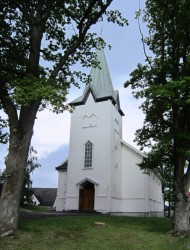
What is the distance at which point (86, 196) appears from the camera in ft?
99.3

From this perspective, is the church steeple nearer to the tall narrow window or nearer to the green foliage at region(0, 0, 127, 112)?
the tall narrow window

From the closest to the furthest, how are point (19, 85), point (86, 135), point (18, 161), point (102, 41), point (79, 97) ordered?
point (19, 85)
point (18, 161)
point (102, 41)
point (86, 135)
point (79, 97)

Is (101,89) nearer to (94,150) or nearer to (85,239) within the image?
(94,150)

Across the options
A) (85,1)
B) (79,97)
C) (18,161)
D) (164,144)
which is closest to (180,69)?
(164,144)

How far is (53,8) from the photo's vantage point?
13.9m

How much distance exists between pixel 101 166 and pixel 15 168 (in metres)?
19.3

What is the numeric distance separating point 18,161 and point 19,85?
9.38 ft

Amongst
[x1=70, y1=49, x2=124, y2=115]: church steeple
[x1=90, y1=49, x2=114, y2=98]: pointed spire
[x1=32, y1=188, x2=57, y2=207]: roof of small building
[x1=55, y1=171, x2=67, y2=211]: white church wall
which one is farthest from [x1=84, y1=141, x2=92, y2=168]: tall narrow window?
[x1=32, y1=188, x2=57, y2=207]: roof of small building

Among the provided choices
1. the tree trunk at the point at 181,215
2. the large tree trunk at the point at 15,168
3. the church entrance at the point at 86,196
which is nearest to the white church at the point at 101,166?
the church entrance at the point at 86,196

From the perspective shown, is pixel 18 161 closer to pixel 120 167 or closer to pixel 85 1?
pixel 85 1

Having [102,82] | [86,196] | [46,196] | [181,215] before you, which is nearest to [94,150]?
[86,196]

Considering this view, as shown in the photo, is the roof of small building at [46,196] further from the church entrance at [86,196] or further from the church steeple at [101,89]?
the church steeple at [101,89]

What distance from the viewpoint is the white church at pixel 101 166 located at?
2961cm

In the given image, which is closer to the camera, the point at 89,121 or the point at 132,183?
the point at 132,183
